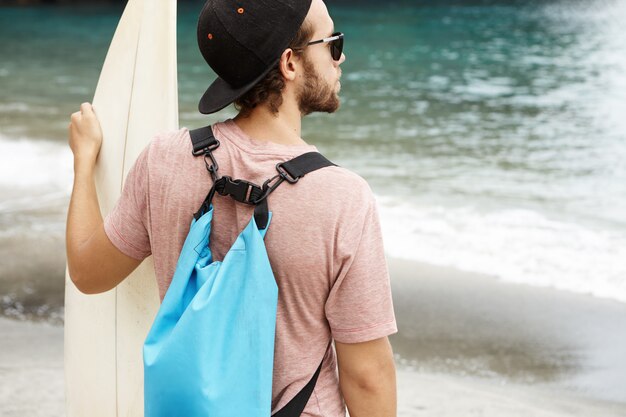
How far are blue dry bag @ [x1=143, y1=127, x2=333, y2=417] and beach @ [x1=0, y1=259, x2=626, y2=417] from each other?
1967 mm

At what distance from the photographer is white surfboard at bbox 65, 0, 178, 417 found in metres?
2.28

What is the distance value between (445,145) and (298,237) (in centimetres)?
872

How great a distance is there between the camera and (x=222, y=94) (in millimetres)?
1486

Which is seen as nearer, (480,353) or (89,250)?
(89,250)

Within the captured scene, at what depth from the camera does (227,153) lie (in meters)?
1.44

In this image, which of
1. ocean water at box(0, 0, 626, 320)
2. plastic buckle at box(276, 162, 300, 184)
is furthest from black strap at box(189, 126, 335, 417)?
ocean water at box(0, 0, 626, 320)

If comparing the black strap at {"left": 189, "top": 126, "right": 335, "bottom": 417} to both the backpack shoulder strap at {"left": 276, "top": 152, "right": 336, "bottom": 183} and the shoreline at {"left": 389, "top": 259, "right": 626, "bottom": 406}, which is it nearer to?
the backpack shoulder strap at {"left": 276, "top": 152, "right": 336, "bottom": 183}

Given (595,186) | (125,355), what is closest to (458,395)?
(125,355)

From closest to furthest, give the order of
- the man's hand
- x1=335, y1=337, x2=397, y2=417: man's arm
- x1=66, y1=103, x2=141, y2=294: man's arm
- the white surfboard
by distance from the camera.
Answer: x1=335, y1=337, x2=397, y2=417: man's arm < x1=66, y1=103, x2=141, y2=294: man's arm < the man's hand < the white surfboard

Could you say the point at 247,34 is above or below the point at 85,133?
above

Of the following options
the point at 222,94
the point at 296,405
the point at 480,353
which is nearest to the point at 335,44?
the point at 222,94

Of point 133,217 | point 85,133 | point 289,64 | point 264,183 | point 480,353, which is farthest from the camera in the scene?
point 480,353

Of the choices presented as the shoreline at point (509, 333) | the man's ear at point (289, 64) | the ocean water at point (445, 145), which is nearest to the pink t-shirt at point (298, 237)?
the man's ear at point (289, 64)

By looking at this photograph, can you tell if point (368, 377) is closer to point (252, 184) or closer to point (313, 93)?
point (252, 184)
